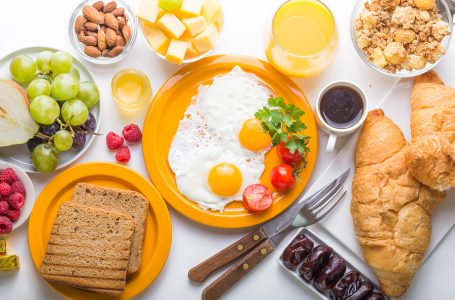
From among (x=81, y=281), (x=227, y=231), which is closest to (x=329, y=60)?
(x=227, y=231)

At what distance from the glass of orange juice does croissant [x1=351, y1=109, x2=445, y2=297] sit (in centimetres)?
37

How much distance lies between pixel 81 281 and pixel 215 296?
567 millimetres

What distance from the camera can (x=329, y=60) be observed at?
95.9 inches

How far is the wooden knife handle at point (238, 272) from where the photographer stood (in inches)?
97.7

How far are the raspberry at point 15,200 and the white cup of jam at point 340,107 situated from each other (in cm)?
130

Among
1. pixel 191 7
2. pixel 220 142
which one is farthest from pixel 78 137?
pixel 191 7

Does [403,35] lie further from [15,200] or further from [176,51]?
[15,200]

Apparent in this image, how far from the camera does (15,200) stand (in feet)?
7.89

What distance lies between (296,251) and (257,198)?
0.27 metres

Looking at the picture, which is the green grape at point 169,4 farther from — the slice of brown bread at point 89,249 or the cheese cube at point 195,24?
the slice of brown bread at point 89,249

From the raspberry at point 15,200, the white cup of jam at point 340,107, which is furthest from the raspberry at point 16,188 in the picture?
the white cup of jam at point 340,107

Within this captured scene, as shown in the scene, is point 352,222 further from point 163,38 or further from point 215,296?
point 163,38

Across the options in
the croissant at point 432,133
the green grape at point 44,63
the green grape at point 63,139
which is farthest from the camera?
the green grape at point 44,63

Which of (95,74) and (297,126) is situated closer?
(297,126)
